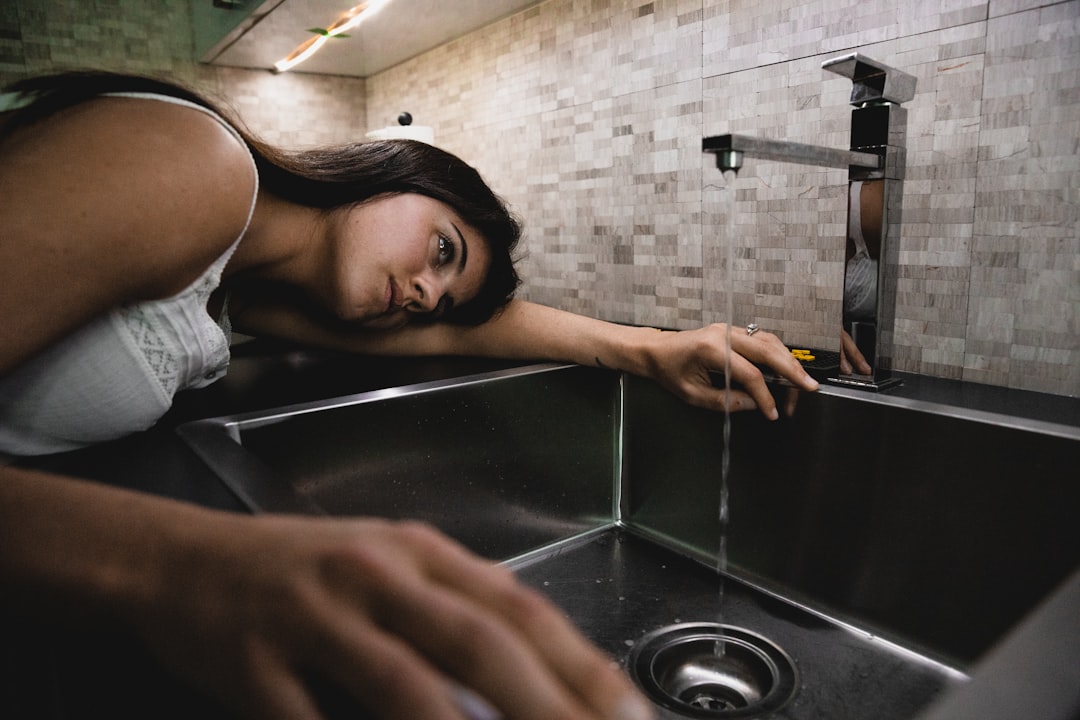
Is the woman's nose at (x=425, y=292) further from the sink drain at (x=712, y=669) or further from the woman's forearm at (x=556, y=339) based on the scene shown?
the sink drain at (x=712, y=669)

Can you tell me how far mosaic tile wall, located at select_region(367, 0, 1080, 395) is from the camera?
2.23 ft

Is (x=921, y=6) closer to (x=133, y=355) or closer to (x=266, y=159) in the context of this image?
(x=266, y=159)

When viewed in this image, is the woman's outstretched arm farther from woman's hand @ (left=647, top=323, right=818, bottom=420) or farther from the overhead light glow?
the overhead light glow

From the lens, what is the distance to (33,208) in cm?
48

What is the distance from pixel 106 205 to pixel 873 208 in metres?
0.70

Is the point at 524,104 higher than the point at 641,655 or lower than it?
higher

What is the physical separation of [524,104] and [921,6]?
77cm

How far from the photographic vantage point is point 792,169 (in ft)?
2.86

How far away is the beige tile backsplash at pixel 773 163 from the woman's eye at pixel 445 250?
31cm

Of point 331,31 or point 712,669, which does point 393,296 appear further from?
point 331,31

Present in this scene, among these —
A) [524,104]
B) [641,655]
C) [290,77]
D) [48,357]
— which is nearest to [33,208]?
[48,357]

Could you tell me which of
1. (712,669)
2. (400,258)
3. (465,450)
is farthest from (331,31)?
(712,669)

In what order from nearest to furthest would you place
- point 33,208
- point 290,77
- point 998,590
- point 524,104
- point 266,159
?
point 33,208
point 998,590
point 266,159
point 524,104
point 290,77

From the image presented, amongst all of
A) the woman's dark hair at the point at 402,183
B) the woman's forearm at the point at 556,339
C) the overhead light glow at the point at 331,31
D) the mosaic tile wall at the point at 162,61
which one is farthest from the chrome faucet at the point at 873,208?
the mosaic tile wall at the point at 162,61
